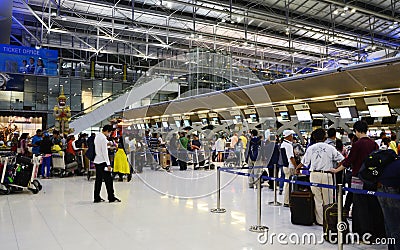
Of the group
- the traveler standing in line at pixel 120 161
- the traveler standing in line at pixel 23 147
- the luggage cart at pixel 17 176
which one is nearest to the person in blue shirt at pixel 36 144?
the traveler standing in line at pixel 23 147

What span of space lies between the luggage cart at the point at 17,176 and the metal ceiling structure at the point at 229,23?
998cm

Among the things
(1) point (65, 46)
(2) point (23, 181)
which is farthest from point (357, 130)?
(1) point (65, 46)

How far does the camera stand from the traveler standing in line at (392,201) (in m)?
3.27

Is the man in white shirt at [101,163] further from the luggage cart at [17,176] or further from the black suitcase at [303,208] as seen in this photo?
the black suitcase at [303,208]

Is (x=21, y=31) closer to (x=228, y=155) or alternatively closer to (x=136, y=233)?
(x=228, y=155)

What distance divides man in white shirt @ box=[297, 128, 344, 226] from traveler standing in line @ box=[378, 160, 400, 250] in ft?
4.83

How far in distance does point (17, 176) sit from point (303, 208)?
6.33 metres

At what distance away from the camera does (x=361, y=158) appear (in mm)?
4254

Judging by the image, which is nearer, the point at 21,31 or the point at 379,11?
the point at 379,11

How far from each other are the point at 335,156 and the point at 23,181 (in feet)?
22.1

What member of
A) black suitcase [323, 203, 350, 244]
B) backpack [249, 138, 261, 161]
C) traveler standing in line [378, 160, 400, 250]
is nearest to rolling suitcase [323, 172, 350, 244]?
black suitcase [323, 203, 350, 244]

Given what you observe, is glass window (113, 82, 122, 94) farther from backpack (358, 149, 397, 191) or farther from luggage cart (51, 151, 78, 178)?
backpack (358, 149, 397, 191)

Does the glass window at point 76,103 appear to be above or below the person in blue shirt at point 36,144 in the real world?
above

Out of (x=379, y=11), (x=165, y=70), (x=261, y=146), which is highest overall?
(x=379, y=11)
